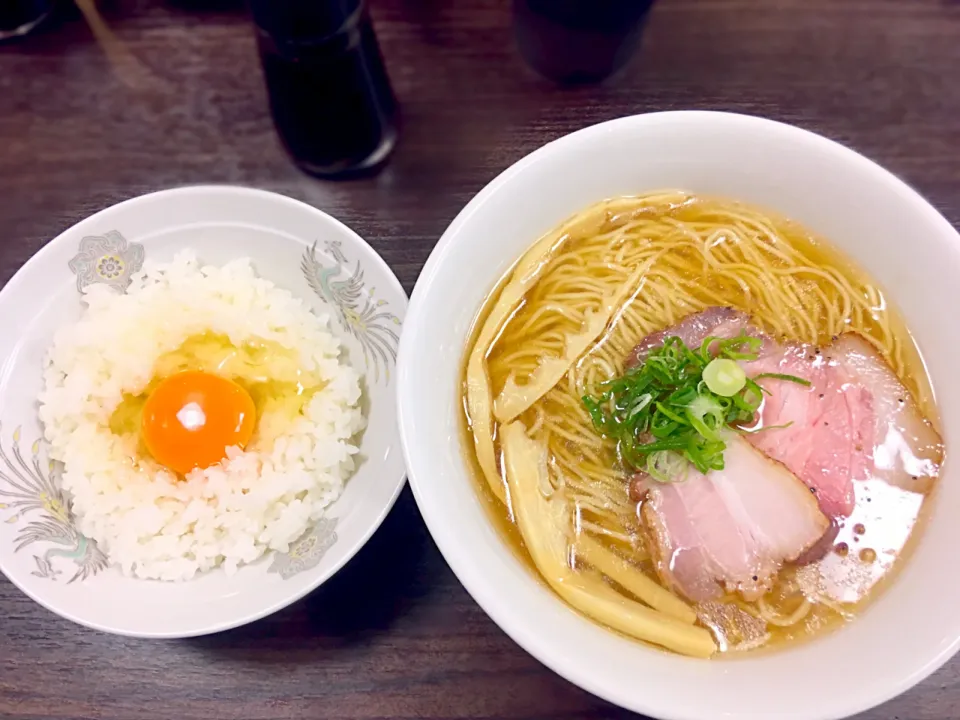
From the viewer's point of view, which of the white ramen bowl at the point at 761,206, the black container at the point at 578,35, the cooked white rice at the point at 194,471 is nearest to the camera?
the white ramen bowl at the point at 761,206

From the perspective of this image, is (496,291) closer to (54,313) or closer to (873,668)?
(873,668)

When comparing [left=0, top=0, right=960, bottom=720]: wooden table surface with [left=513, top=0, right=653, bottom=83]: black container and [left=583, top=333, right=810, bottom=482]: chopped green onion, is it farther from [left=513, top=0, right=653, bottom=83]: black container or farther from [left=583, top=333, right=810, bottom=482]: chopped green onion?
[left=583, top=333, right=810, bottom=482]: chopped green onion

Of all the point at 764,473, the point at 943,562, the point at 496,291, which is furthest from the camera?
the point at 496,291

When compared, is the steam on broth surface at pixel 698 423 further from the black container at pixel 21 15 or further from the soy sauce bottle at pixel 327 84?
the black container at pixel 21 15

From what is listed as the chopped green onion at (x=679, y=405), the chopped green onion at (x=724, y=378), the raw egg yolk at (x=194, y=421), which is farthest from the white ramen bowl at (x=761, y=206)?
the raw egg yolk at (x=194, y=421)

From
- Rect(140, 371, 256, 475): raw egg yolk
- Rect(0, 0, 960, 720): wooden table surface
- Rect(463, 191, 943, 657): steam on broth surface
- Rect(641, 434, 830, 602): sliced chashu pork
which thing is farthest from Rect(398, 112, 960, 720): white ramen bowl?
Rect(140, 371, 256, 475): raw egg yolk

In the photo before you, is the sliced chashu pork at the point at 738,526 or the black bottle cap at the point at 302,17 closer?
the sliced chashu pork at the point at 738,526

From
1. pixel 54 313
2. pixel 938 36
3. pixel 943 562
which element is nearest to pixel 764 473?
pixel 943 562
